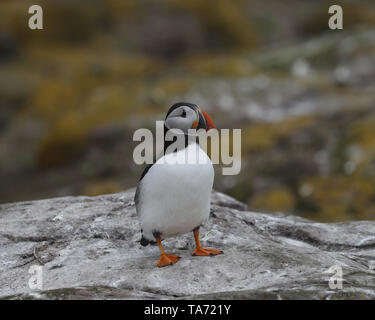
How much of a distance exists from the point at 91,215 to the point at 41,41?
33.3 metres

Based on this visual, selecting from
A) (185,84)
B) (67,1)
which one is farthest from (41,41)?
(185,84)

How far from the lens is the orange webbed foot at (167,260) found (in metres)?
7.33

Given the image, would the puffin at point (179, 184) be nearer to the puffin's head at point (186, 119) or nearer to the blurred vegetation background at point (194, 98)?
the puffin's head at point (186, 119)

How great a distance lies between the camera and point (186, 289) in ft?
22.2

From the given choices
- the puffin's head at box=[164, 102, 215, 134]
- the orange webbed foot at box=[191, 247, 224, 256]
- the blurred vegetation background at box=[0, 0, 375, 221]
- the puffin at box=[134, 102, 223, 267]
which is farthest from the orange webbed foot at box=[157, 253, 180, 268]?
the blurred vegetation background at box=[0, 0, 375, 221]

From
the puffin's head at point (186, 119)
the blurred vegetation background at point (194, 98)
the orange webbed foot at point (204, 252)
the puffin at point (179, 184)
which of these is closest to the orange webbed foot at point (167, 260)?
the puffin at point (179, 184)

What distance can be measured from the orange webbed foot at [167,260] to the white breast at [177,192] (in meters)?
0.29

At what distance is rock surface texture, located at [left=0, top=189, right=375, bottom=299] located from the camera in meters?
6.67

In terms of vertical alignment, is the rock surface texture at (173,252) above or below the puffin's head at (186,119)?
below

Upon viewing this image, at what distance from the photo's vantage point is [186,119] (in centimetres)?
725

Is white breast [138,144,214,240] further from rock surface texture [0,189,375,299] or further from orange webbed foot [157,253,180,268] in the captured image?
rock surface texture [0,189,375,299]

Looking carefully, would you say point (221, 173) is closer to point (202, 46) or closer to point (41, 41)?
point (202, 46)

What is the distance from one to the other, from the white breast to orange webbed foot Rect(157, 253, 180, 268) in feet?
0.95

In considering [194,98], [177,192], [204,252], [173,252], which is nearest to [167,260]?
[204,252]
